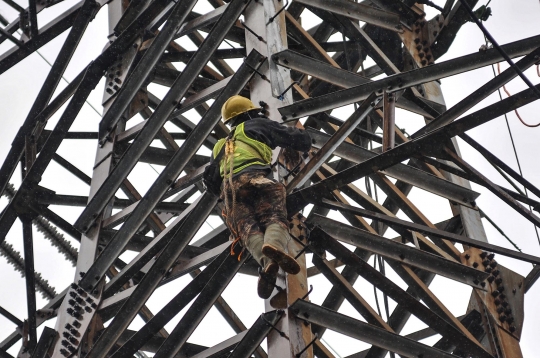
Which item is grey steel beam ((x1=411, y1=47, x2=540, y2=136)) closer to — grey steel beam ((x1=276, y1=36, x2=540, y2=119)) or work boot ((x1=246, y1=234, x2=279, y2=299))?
grey steel beam ((x1=276, y1=36, x2=540, y2=119))

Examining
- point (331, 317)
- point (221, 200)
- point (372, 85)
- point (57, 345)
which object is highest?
point (372, 85)

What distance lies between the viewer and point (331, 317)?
26.5 ft

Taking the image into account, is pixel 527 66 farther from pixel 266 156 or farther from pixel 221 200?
pixel 221 200

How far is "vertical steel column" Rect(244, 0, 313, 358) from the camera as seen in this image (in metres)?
7.93

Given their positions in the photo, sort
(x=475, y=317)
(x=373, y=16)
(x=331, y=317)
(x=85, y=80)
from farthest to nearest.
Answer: (x=85, y=80), (x=373, y=16), (x=475, y=317), (x=331, y=317)

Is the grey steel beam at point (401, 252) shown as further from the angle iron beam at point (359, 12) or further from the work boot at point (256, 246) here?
the angle iron beam at point (359, 12)

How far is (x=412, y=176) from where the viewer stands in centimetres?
952

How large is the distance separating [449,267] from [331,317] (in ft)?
4.63

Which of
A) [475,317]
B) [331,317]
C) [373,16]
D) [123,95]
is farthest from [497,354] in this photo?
[123,95]

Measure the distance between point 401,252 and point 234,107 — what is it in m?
1.94

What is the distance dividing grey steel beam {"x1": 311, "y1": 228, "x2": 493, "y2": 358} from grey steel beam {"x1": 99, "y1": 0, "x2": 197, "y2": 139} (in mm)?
3565

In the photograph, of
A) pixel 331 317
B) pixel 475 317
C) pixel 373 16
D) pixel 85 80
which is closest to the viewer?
pixel 331 317

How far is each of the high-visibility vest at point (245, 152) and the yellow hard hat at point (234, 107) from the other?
345 millimetres

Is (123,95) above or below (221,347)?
above
